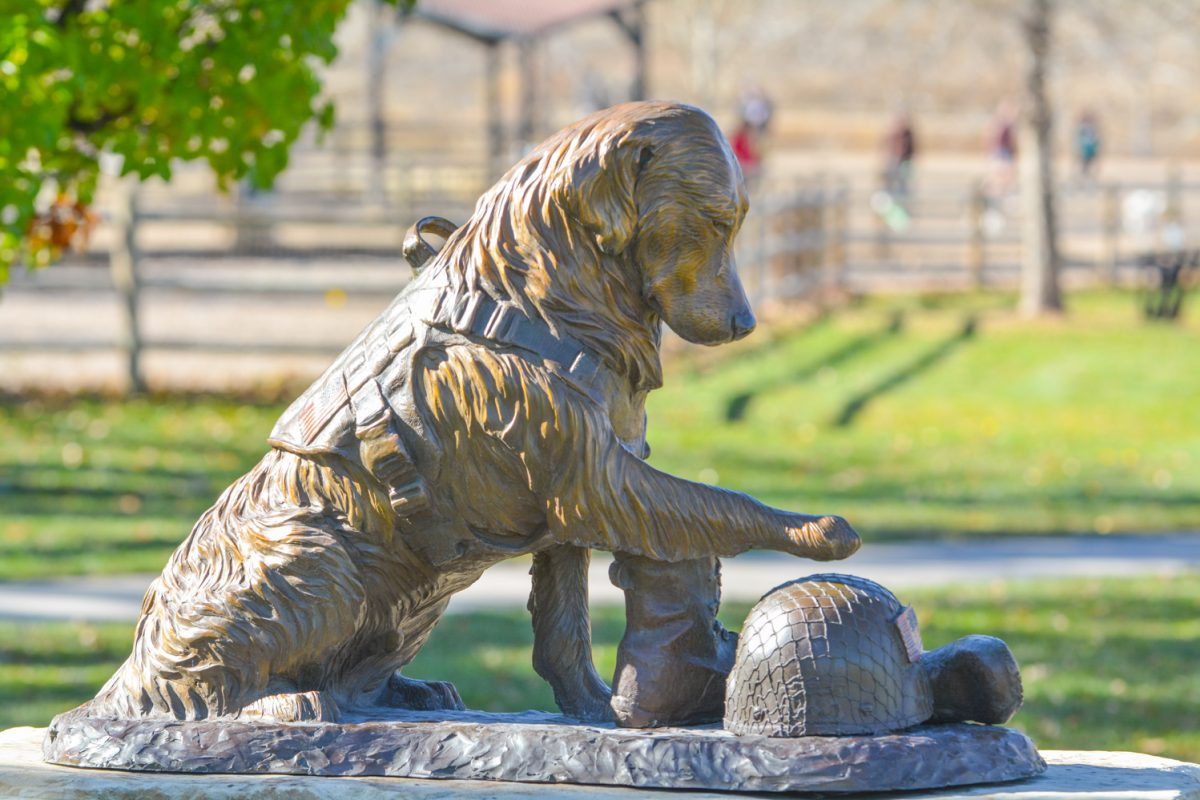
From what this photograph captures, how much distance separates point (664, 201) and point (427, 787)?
1160 mm

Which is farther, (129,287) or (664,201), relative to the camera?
(129,287)

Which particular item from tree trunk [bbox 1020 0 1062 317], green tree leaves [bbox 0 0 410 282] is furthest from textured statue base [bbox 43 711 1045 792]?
tree trunk [bbox 1020 0 1062 317]

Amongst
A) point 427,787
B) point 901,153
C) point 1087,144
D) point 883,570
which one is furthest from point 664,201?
point 1087,144

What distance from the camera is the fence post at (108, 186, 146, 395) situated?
1541cm

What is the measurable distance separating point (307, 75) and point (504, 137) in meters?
27.2

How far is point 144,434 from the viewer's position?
44.2ft

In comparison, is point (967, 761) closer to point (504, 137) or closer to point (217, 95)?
point (217, 95)

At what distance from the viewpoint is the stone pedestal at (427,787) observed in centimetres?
308

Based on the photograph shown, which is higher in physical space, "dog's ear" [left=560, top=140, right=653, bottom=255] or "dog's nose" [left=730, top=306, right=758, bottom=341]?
"dog's ear" [left=560, top=140, right=653, bottom=255]

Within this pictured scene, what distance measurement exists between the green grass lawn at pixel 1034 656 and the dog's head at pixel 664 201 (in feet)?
12.2

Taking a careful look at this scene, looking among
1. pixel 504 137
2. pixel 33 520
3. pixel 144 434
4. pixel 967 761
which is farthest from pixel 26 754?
pixel 504 137

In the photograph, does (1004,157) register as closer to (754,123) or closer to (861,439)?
(754,123)

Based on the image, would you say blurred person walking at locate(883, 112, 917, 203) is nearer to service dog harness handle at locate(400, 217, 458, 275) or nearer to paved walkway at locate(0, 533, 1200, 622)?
paved walkway at locate(0, 533, 1200, 622)

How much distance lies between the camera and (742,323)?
335cm
